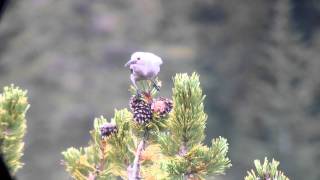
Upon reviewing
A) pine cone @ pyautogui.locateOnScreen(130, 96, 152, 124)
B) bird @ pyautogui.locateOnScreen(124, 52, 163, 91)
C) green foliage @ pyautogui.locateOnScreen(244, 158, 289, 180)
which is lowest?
green foliage @ pyautogui.locateOnScreen(244, 158, 289, 180)

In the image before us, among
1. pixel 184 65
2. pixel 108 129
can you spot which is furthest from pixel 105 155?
pixel 184 65


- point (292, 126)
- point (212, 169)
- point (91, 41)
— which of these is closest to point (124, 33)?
point (91, 41)

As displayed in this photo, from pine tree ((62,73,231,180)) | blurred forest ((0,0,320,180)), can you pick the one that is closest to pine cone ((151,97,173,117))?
pine tree ((62,73,231,180))

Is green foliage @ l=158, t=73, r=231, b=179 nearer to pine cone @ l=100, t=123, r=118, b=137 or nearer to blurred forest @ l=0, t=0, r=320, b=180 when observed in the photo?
pine cone @ l=100, t=123, r=118, b=137

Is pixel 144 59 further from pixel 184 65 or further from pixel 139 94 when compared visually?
pixel 184 65

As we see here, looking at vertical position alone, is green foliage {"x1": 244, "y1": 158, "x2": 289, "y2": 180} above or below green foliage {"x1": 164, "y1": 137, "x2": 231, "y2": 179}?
below

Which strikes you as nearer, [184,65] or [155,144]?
[155,144]
